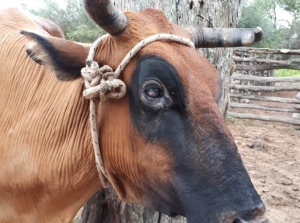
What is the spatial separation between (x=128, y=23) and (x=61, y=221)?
152 centimetres

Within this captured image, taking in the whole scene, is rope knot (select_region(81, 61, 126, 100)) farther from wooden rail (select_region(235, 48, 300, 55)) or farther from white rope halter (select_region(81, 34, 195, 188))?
wooden rail (select_region(235, 48, 300, 55))

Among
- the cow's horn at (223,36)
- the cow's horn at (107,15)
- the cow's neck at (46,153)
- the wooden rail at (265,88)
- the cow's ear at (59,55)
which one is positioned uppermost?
the cow's horn at (107,15)

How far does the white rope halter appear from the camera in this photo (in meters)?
2.15

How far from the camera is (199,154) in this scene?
6.57 ft

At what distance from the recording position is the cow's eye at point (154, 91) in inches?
80.9

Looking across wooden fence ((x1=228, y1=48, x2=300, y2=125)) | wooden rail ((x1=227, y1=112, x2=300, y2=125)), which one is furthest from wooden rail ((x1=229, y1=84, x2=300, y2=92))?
wooden rail ((x1=227, y1=112, x2=300, y2=125))

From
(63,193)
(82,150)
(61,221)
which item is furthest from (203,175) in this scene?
(61,221)

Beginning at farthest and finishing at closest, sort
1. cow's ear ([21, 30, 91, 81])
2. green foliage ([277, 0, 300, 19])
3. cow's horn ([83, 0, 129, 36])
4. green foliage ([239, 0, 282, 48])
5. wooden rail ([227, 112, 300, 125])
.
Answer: green foliage ([277, 0, 300, 19]) → green foliage ([239, 0, 282, 48]) → wooden rail ([227, 112, 300, 125]) → cow's ear ([21, 30, 91, 81]) → cow's horn ([83, 0, 129, 36])

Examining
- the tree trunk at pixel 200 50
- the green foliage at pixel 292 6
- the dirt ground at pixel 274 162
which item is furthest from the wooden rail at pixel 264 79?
the green foliage at pixel 292 6

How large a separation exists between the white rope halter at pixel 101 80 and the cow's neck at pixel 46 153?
6.8 inches

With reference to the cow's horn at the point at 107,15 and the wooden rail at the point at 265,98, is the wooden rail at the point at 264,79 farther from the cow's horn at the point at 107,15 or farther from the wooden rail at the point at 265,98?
the cow's horn at the point at 107,15

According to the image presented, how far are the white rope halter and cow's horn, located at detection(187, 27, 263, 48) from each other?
0.89ft

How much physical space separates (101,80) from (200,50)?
3.74 ft

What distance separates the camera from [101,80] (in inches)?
86.8
